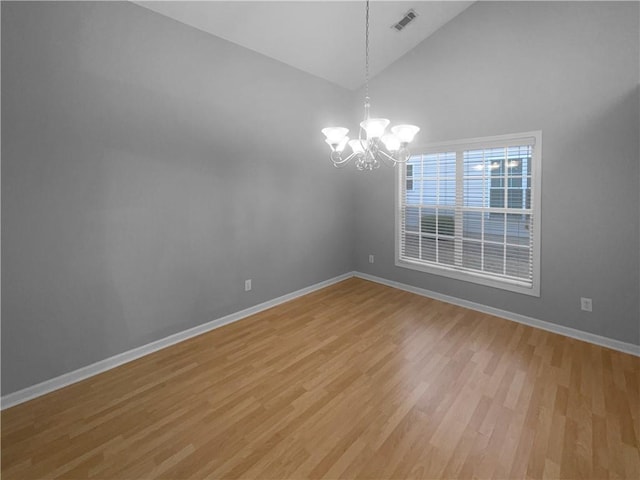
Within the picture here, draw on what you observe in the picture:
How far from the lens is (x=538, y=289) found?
3.28 metres

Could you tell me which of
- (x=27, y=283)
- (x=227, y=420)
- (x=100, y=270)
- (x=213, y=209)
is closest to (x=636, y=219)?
(x=227, y=420)

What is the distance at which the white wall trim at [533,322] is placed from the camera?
282 centimetres

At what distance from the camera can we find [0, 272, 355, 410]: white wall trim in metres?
2.23

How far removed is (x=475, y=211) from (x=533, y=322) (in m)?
1.40

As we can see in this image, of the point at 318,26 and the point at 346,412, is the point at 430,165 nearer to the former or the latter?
the point at 318,26

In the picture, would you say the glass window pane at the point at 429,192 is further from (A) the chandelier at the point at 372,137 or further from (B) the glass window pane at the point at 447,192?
(A) the chandelier at the point at 372,137

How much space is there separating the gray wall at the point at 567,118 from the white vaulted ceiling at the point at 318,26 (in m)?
0.39

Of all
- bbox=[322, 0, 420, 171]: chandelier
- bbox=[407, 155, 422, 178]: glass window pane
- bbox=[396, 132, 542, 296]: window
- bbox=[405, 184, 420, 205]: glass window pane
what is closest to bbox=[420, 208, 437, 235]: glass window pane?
bbox=[396, 132, 542, 296]: window

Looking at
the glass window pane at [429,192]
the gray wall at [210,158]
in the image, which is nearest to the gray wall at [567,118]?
the gray wall at [210,158]

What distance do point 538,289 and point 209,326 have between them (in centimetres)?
358

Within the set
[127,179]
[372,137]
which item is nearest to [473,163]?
[372,137]

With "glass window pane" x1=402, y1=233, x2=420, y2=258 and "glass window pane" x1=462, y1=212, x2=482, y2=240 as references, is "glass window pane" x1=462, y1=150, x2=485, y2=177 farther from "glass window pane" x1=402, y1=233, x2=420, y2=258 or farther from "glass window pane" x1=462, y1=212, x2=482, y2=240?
"glass window pane" x1=402, y1=233, x2=420, y2=258

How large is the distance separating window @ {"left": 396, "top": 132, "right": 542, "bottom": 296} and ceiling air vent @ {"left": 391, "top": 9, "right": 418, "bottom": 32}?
4.74 ft

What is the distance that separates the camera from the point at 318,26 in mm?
3307
